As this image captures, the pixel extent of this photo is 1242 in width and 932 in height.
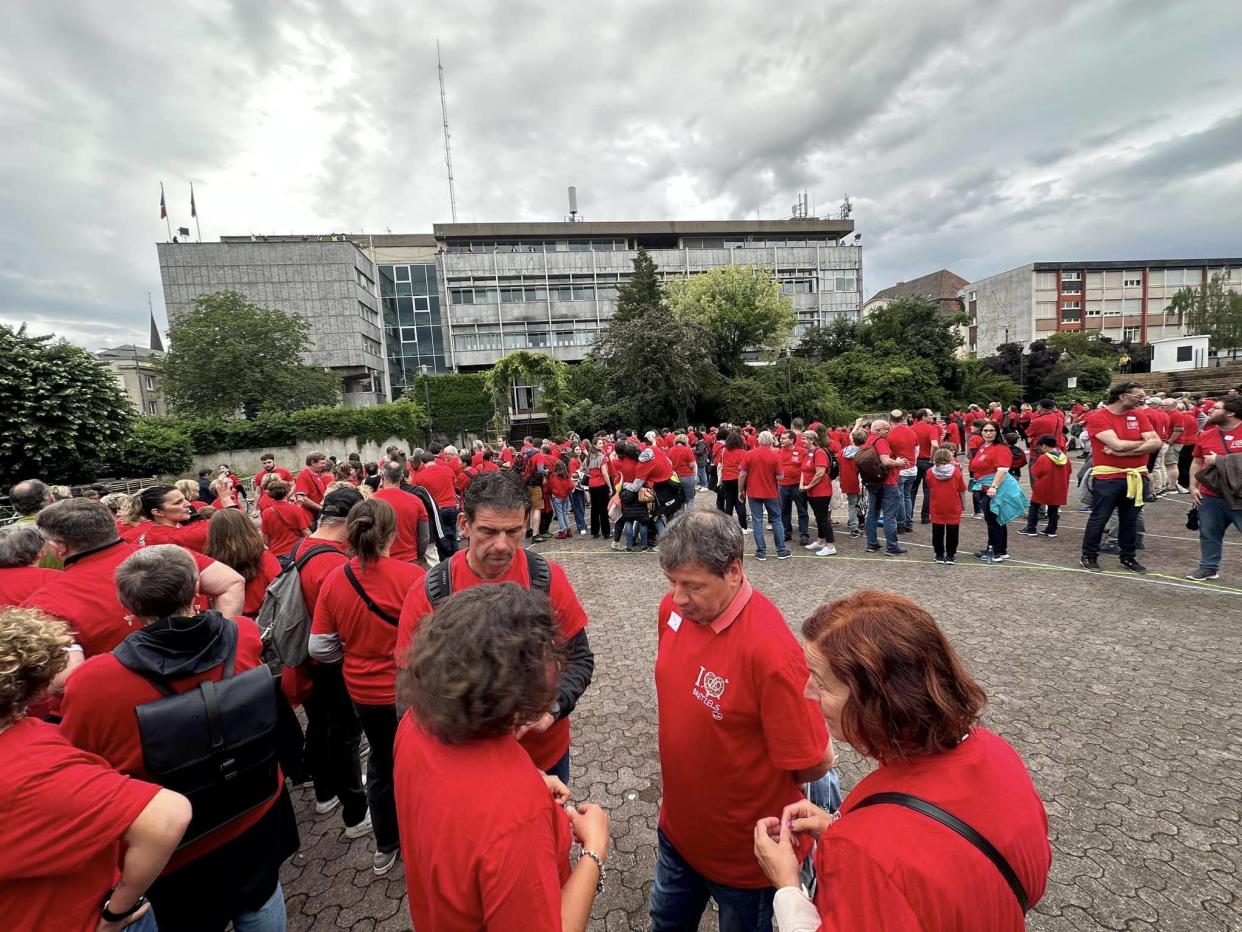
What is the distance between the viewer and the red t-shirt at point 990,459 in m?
7.55

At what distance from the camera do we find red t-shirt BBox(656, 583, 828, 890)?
175cm

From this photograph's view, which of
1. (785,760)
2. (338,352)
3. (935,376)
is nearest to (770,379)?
(935,376)

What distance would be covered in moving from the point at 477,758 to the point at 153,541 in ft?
14.3

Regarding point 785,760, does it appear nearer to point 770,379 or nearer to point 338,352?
point 770,379

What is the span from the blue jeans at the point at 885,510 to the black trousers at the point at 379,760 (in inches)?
298

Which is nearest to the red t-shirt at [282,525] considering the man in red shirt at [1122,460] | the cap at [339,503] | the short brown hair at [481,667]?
the cap at [339,503]

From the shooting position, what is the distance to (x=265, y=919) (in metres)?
2.04

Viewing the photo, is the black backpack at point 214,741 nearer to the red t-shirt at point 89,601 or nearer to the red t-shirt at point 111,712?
the red t-shirt at point 111,712

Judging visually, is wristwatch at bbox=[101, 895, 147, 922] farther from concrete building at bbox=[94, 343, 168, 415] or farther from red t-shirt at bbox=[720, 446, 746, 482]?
concrete building at bbox=[94, 343, 168, 415]

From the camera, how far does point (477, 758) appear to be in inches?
46.9

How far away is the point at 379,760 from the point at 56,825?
1737 mm

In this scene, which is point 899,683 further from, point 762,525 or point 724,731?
point 762,525

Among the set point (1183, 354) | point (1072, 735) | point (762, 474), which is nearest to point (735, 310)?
point (1183, 354)

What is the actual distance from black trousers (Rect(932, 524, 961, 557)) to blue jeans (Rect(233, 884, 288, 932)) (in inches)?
311
